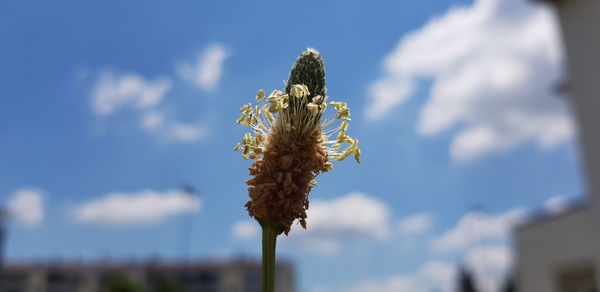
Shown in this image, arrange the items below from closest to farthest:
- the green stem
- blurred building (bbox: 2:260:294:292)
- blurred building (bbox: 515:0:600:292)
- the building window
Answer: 1. the green stem
2. blurred building (bbox: 515:0:600:292)
3. the building window
4. blurred building (bbox: 2:260:294:292)

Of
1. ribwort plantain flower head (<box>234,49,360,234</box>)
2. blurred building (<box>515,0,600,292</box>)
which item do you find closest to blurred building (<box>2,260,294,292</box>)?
blurred building (<box>515,0,600,292</box>)

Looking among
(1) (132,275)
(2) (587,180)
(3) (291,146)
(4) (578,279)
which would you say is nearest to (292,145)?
(3) (291,146)

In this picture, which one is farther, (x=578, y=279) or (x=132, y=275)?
(x=132, y=275)

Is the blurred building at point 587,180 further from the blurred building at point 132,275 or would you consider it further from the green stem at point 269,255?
the blurred building at point 132,275

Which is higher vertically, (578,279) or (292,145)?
(578,279)

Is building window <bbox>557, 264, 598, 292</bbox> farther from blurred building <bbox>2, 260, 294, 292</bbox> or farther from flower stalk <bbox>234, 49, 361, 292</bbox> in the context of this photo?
blurred building <bbox>2, 260, 294, 292</bbox>

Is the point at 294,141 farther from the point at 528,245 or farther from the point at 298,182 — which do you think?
the point at 528,245

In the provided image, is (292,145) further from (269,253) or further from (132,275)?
(132,275)
